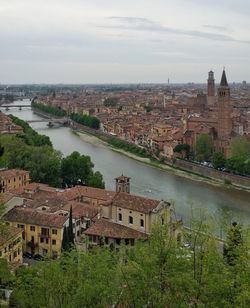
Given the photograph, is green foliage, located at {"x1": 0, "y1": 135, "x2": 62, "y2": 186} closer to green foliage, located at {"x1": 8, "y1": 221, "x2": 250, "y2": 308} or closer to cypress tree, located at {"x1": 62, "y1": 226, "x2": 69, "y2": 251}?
cypress tree, located at {"x1": 62, "y1": 226, "x2": 69, "y2": 251}

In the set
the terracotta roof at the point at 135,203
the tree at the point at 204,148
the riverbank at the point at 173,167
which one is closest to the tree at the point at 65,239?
the terracotta roof at the point at 135,203

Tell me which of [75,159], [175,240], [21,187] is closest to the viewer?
[175,240]

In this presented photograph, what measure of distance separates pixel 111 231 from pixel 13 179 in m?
7.50

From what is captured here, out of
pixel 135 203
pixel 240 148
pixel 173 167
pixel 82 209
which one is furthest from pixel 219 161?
pixel 82 209

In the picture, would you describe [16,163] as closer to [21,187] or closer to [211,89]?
[21,187]

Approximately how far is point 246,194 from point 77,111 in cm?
4048

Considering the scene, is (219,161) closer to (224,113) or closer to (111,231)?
(224,113)

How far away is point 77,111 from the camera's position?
61469mm

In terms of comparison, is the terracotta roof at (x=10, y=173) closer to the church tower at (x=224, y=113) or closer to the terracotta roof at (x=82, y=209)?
the terracotta roof at (x=82, y=209)

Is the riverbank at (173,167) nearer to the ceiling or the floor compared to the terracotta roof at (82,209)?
nearer to the floor

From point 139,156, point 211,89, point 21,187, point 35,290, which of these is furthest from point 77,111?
point 35,290

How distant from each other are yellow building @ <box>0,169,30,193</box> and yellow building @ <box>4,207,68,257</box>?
461 centimetres

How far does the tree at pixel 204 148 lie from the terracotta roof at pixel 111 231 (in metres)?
17.5

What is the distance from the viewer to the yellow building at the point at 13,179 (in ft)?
61.5
